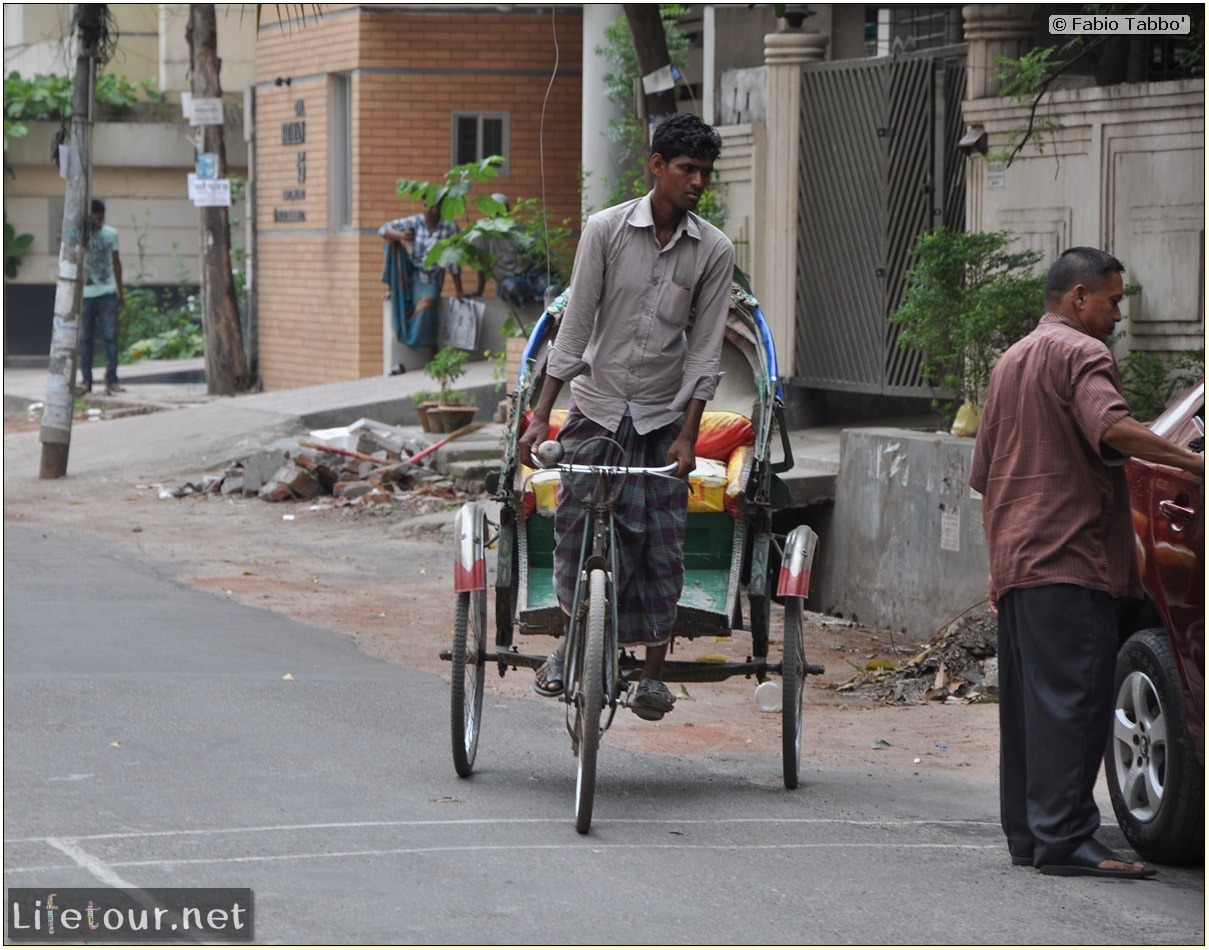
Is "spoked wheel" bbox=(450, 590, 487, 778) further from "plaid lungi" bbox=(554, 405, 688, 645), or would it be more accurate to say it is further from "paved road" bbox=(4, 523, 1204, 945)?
"plaid lungi" bbox=(554, 405, 688, 645)

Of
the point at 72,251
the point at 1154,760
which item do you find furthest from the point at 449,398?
the point at 1154,760

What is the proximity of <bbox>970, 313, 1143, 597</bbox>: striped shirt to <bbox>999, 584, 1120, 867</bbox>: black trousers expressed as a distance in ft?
0.25

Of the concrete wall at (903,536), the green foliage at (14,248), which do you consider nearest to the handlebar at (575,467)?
Answer: the concrete wall at (903,536)

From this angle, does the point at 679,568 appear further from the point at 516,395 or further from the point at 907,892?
the point at 907,892

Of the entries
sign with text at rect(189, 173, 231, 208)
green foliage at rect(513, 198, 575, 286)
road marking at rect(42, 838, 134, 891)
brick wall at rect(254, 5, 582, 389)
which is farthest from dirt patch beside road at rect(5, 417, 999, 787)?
brick wall at rect(254, 5, 582, 389)

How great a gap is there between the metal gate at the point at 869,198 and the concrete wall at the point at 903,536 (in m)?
1.56

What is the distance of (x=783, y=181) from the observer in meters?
13.9

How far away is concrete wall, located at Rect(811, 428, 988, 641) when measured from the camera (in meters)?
10.5

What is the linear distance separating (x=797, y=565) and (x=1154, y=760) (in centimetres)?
148

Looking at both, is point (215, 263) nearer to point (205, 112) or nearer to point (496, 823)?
point (205, 112)

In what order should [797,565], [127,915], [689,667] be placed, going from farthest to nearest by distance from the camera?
[797,565]
[689,667]
[127,915]

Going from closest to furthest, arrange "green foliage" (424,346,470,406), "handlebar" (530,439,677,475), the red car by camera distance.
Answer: the red car → "handlebar" (530,439,677,475) → "green foliage" (424,346,470,406)

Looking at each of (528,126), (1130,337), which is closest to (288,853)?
(1130,337)

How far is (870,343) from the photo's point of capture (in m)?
13.4
